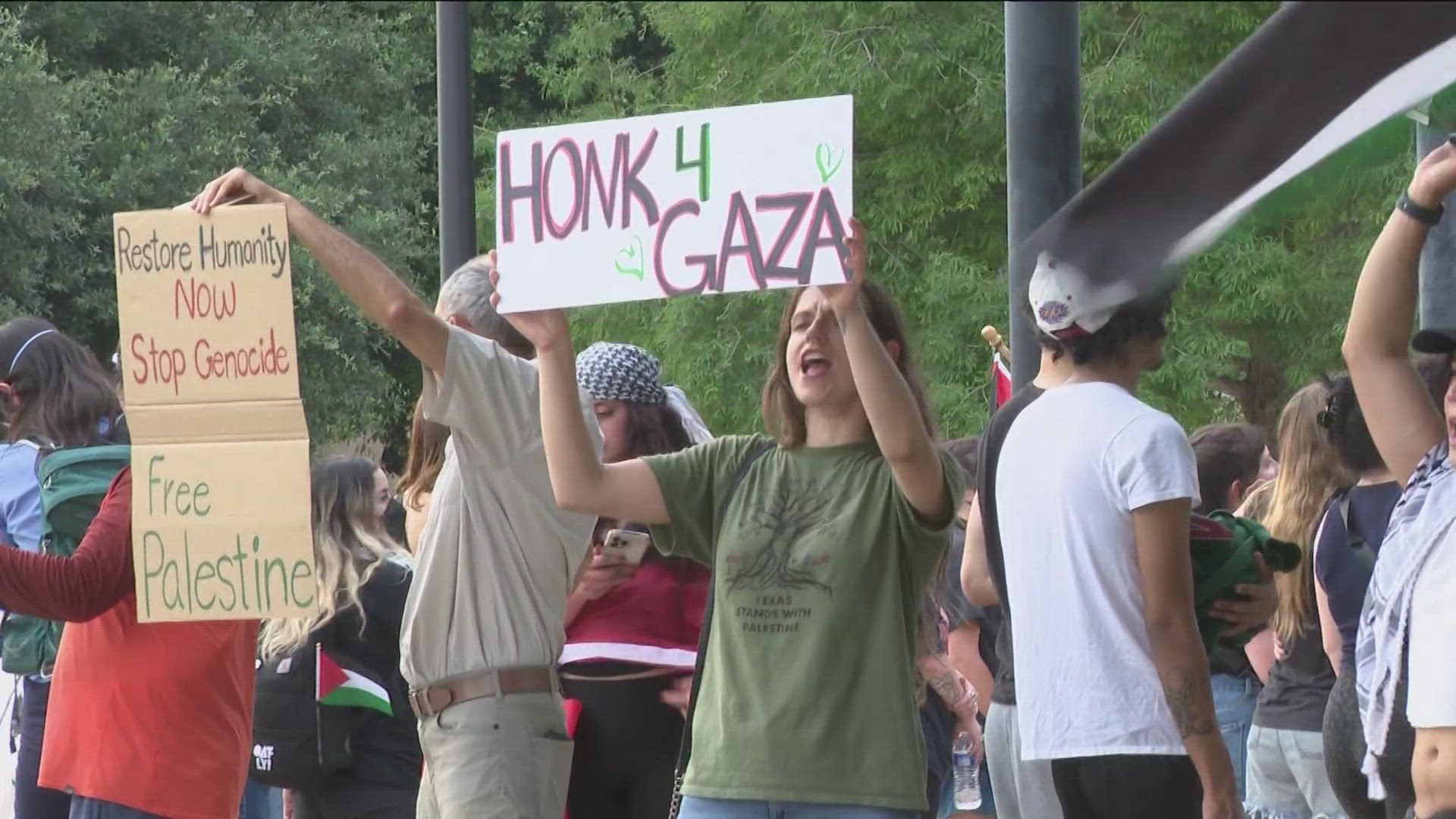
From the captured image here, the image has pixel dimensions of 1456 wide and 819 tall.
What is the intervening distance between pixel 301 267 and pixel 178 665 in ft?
50.5

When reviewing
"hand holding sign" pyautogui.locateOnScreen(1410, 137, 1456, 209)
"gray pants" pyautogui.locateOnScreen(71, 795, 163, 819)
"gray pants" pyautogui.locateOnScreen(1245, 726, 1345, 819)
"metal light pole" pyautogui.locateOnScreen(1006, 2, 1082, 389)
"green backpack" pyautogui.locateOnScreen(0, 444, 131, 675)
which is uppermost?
"metal light pole" pyautogui.locateOnScreen(1006, 2, 1082, 389)

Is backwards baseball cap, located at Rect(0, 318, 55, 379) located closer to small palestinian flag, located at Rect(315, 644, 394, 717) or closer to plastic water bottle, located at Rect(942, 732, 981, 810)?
small palestinian flag, located at Rect(315, 644, 394, 717)

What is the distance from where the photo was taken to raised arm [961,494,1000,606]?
4.86 metres

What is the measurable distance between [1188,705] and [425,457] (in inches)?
81.7

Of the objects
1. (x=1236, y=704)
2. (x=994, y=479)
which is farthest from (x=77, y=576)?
(x=1236, y=704)

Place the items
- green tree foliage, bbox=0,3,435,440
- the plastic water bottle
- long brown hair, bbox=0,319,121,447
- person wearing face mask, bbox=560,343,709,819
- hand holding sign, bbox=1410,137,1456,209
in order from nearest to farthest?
1. hand holding sign, bbox=1410,137,1456,209
2. person wearing face mask, bbox=560,343,709,819
3. long brown hair, bbox=0,319,121,447
4. the plastic water bottle
5. green tree foliage, bbox=0,3,435,440

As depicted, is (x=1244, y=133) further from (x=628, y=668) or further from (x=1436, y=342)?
(x=628, y=668)

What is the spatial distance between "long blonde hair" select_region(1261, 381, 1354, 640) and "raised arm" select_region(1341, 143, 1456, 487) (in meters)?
2.15

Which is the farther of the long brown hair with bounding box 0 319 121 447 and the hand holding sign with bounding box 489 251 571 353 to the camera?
the long brown hair with bounding box 0 319 121 447

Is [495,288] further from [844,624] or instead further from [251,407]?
[844,624]

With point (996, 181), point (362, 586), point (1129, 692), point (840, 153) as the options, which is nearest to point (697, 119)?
point (840, 153)

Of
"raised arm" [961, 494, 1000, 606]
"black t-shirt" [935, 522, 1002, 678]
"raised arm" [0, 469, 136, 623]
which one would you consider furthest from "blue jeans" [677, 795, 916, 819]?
"black t-shirt" [935, 522, 1002, 678]

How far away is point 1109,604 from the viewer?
12.6 feet

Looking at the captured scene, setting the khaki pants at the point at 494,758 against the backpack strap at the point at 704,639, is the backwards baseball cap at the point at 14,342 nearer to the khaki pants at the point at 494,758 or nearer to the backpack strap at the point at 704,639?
the khaki pants at the point at 494,758
